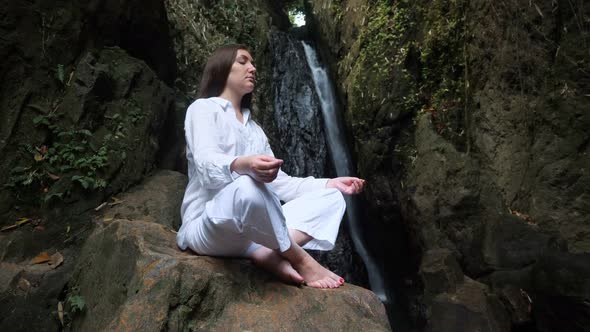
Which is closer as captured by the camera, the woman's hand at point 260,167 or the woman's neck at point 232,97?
the woman's hand at point 260,167

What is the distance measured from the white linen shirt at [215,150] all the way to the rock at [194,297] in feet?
1.17

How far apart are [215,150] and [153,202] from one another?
2457 mm

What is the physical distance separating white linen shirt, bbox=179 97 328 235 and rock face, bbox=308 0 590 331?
2546 mm

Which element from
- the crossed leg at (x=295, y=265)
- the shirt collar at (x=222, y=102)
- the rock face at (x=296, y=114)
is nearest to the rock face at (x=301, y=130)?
the rock face at (x=296, y=114)

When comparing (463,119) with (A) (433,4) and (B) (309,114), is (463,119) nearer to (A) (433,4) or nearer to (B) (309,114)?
(A) (433,4)

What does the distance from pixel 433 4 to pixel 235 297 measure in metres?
5.04

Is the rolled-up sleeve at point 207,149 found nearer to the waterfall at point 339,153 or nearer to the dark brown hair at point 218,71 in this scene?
the dark brown hair at point 218,71

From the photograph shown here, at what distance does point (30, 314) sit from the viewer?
123 inches

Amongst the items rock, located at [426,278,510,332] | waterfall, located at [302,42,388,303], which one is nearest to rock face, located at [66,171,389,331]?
rock, located at [426,278,510,332]

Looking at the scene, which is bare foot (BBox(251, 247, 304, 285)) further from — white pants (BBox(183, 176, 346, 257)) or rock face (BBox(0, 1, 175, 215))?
rock face (BBox(0, 1, 175, 215))

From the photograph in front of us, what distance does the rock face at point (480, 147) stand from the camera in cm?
430

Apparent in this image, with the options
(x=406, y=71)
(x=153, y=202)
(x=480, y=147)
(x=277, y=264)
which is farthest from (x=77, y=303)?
(x=406, y=71)

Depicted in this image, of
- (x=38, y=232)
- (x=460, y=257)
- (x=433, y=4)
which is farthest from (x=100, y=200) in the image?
(x=433, y=4)

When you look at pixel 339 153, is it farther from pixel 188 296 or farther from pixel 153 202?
pixel 188 296
